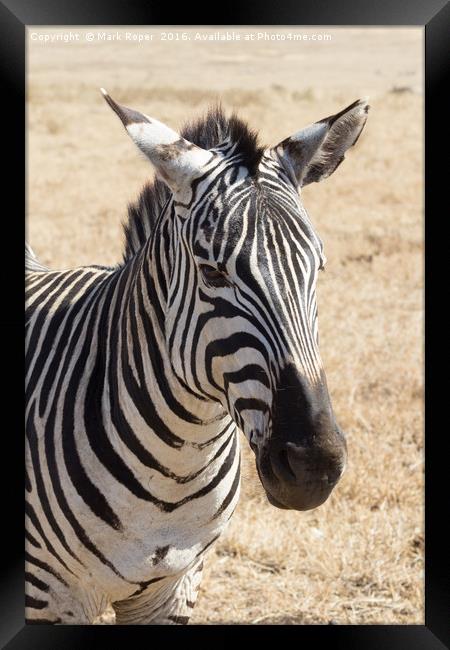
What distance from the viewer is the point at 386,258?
28.8 feet

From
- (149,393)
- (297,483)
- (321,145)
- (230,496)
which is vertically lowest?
(230,496)

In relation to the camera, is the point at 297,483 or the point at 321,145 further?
the point at 321,145

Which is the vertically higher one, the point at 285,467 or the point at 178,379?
the point at 178,379

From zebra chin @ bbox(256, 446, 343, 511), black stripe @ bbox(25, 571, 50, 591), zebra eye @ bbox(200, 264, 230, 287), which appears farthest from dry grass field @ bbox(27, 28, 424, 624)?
black stripe @ bbox(25, 571, 50, 591)

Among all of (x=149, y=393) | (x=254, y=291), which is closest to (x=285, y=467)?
(x=254, y=291)

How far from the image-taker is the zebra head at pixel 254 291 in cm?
212

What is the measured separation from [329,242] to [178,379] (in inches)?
274

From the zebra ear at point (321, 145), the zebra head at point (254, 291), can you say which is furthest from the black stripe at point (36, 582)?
the zebra ear at point (321, 145)

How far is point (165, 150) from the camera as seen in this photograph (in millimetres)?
2385

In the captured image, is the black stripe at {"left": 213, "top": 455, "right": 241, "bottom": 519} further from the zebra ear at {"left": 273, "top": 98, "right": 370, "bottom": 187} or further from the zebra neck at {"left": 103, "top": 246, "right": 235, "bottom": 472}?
the zebra ear at {"left": 273, "top": 98, "right": 370, "bottom": 187}

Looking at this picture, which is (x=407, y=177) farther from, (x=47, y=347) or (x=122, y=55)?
(x=47, y=347)
